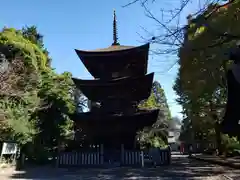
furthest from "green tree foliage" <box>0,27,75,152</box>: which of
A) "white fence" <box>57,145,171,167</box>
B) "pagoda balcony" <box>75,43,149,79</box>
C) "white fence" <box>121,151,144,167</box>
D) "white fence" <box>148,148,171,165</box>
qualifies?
"white fence" <box>148,148,171,165</box>

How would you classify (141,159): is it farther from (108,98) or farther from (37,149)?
(37,149)

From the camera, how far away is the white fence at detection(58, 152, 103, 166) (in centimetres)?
1479

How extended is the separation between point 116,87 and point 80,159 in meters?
5.34

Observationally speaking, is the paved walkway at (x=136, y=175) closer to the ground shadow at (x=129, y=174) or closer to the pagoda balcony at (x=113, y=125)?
the ground shadow at (x=129, y=174)

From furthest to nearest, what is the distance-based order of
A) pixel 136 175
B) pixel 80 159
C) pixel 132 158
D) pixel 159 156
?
pixel 80 159 < pixel 159 156 < pixel 132 158 < pixel 136 175

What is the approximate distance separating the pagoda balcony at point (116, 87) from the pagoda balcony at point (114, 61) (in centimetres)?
129

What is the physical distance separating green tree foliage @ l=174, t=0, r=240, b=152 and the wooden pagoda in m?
3.03

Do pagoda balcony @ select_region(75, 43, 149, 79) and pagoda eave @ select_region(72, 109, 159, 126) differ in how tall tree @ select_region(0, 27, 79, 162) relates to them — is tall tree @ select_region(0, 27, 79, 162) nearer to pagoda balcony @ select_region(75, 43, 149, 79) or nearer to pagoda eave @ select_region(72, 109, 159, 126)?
pagoda eave @ select_region(72, 109, 159, 126)

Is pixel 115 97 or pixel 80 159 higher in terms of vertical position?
pixel 115 97

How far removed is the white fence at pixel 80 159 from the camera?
582 inches

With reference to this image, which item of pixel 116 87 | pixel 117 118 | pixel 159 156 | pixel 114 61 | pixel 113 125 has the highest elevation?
pixel 114 61

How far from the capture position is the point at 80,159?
14.9 metres

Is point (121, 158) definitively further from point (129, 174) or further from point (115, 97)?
point (115, 97)

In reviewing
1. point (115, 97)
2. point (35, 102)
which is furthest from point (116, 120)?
point (35, 102)
